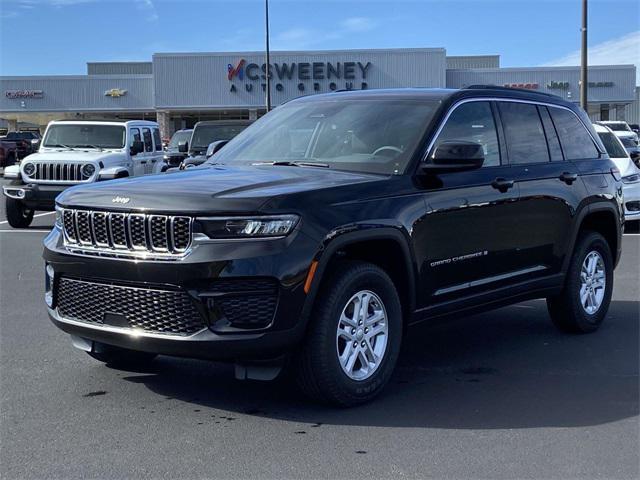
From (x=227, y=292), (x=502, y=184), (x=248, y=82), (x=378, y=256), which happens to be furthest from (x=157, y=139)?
(x=248, y=82)

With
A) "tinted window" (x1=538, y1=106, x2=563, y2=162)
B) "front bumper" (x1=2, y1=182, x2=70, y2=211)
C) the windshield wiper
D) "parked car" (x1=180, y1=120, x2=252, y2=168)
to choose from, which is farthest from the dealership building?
the windshield wiper

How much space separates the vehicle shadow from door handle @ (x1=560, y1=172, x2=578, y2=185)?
1.30 metres

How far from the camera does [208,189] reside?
447 centimetres

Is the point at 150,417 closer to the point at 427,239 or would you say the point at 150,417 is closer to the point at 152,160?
the point at 427,239

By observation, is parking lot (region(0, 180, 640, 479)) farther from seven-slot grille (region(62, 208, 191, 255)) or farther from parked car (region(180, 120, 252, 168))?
parked car (region(180, 120, 252, 168))

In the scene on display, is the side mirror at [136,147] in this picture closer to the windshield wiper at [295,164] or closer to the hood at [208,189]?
the windshield wiper at [295,164]

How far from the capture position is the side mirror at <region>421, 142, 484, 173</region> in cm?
503

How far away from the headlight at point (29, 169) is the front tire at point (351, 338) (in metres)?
11.4

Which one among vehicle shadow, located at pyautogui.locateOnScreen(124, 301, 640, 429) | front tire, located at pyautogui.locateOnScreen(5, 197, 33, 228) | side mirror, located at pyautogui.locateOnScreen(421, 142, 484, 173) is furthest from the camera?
front tire, located at pyautogui.locateOnScreen(5, 197, 33, 228)

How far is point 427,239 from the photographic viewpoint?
507 cm

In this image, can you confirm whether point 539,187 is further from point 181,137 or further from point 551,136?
point 181,137

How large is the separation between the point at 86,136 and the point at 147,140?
1346 mm

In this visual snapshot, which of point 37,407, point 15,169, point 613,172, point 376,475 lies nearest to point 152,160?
point 15,169

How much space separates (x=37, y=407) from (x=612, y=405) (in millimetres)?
3426
